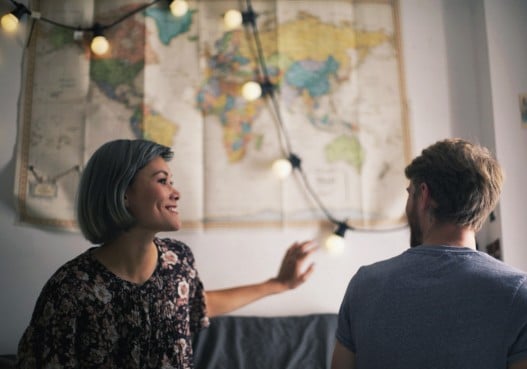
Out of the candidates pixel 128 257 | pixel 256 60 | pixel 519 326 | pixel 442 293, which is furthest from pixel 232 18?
pixel 519 326

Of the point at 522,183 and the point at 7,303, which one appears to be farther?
the point at 522,183

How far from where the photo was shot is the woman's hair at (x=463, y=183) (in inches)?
38.1

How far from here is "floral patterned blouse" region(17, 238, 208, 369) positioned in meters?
1.13

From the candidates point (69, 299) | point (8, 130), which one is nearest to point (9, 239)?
point (8, 130)

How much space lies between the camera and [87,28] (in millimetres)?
1819

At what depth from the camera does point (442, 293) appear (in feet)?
2.94

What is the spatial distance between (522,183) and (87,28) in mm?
1588

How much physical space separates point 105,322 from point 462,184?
81cm

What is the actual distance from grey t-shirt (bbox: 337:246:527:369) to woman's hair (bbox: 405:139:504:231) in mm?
70

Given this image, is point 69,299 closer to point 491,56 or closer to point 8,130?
point 8,130

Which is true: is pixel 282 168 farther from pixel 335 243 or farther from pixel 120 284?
pixel 120 284

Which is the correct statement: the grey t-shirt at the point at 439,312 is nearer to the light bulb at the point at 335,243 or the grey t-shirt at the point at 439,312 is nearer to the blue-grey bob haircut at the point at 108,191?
the blue-grey bob haircut at the point at 108,191

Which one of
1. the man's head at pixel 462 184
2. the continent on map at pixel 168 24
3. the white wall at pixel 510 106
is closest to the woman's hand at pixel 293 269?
the man's head at pixel 462 184

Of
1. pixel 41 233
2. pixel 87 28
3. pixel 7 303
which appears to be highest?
pixel 87 28
